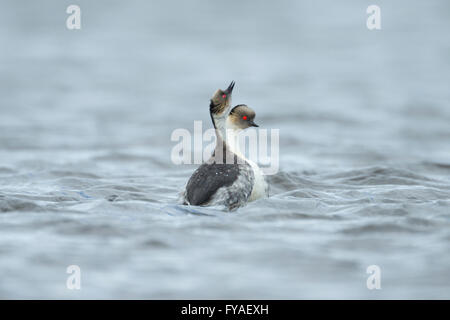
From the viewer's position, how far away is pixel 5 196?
1052cm

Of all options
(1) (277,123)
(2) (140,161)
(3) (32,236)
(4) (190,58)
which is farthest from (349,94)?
(3) (32,236)

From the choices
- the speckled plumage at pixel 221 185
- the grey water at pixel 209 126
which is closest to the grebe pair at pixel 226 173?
the speckled plumage at pixel 221 185

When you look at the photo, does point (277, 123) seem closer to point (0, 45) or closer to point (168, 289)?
point (168, 289)

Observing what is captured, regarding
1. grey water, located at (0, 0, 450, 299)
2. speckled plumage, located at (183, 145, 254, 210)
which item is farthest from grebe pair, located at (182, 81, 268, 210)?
grey water, located at (0, 0, 450, 299)

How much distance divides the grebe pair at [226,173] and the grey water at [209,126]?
193 mm

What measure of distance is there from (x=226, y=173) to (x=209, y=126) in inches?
375

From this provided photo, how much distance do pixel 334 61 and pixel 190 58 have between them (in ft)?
19.4

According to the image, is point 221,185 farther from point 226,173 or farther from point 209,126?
point 209,126

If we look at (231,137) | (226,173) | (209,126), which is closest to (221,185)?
(226,173)

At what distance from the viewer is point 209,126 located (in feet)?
63.4

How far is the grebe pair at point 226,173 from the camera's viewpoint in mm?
9703

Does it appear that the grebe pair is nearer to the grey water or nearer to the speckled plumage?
the speckled plumage

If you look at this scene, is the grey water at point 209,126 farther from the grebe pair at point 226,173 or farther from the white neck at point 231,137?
the white neck at point 231,137

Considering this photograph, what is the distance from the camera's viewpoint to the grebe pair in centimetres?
970
